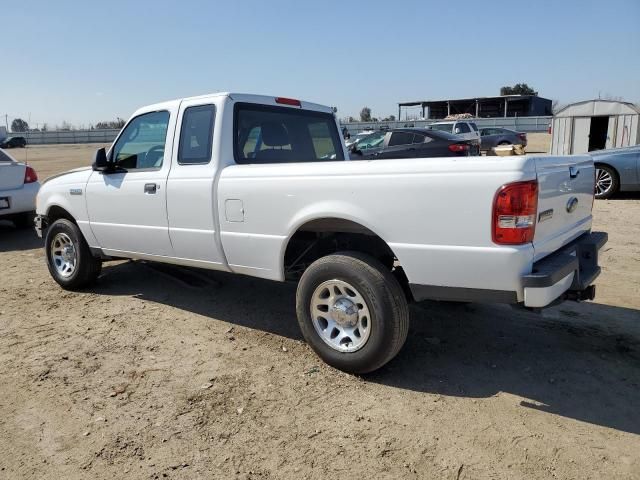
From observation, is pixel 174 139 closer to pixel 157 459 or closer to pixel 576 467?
pixel 157 459

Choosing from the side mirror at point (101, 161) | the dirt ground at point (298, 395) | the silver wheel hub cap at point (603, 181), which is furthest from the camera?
the silver wheel hub cap at point (603, 181)

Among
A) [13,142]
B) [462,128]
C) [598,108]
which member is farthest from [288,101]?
[13,142]

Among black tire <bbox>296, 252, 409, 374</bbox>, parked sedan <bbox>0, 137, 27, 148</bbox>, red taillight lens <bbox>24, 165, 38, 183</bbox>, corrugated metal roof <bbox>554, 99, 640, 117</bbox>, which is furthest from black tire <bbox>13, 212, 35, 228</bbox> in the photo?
parked sedan <bbox>0, 137, 27, 148</bbox>

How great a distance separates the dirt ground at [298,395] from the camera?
2.68m

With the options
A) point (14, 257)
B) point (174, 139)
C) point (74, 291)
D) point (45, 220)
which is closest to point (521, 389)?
point (174, 139)

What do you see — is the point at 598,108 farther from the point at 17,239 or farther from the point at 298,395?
the point at 298,395

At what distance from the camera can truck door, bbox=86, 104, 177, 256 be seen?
179 inches

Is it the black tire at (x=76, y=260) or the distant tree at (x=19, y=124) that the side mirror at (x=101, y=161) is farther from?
the distant tree at (x=19, y=124)

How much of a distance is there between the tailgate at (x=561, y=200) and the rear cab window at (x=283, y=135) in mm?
2288

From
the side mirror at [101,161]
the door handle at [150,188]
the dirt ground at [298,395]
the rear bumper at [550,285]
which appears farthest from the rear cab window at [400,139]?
the rear bumper at [550,285]

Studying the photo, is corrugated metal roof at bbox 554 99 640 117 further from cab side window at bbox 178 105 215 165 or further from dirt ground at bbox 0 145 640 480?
cab side window at bbox 178 105 215 165

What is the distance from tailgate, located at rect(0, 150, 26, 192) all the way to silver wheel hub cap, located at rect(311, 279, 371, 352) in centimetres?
705

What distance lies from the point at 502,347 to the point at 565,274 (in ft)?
3.88

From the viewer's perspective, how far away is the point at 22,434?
300 cm
